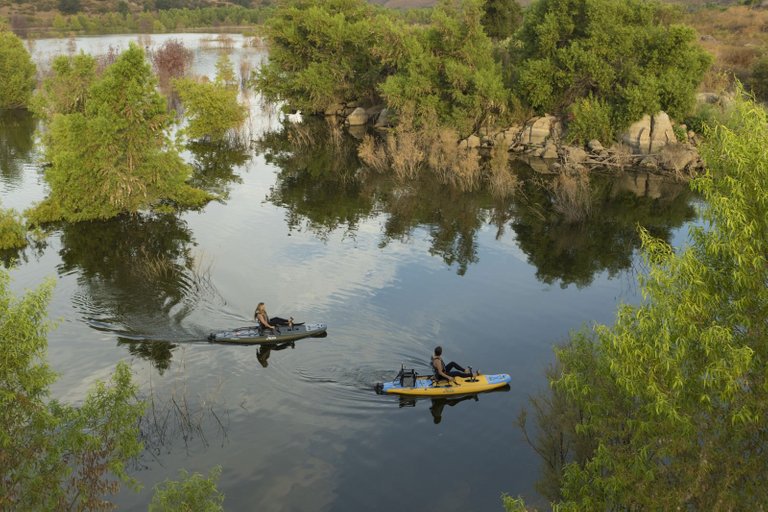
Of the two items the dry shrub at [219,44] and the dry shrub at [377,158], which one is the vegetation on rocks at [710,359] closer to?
the dry shrub at [377,158]

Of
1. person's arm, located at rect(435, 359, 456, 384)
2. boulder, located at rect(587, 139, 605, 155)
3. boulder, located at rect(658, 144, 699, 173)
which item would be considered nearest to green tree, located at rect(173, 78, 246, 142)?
boulder, located at rect(587, 139, 605, 155)

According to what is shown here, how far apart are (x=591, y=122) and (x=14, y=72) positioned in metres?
55.8

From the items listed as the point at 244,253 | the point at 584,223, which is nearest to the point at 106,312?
the point at 244,253

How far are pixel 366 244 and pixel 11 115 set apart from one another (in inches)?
1962

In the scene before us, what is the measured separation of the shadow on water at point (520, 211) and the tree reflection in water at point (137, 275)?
7.70 metres

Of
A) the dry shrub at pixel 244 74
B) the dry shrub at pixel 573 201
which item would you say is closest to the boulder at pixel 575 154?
the dry shrub at pixel 573 201

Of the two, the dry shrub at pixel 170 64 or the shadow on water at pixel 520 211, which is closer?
the shadow on water at pixel 520 211

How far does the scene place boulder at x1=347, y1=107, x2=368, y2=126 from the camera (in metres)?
68.8

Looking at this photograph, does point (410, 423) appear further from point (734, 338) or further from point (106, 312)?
point (106, 312)

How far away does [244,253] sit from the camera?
114ft

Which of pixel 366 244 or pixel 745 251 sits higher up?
pixel 745 251

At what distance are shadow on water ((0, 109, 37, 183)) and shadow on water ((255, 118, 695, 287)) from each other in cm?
1876

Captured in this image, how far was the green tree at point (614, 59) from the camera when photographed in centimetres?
5238

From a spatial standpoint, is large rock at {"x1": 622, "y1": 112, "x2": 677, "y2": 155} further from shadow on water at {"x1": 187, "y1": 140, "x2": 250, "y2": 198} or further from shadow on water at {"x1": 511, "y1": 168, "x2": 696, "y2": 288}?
shadow on water at {"x1": 187, "y1": 140, "x2": 250, "y2": 198}
